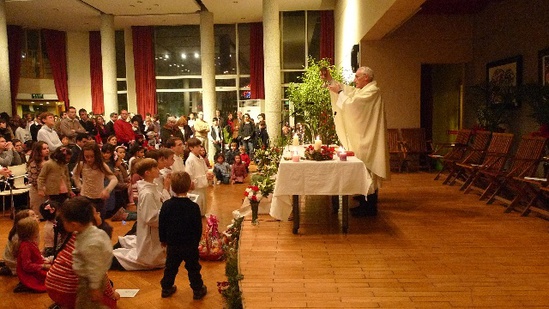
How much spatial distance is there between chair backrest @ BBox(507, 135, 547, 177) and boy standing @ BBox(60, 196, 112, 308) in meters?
4.80

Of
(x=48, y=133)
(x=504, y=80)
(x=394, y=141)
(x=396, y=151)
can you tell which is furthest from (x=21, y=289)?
(x=504, y=80)

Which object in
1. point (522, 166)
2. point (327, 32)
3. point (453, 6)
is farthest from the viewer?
point (327, 32)

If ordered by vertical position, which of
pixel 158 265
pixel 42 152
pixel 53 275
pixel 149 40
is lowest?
pixel 158 265

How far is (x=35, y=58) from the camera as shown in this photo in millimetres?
17500

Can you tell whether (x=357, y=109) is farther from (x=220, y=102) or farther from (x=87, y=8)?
(x=220, y=102)

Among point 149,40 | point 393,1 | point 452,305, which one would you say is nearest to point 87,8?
point 149,40

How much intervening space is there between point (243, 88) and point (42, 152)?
11130 millimetres

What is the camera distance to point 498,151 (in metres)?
6.86

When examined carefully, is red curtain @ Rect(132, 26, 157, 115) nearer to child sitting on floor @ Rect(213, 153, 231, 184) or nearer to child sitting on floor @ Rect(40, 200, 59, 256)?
child sitting on floor @ Rect(213, 153, 231, 184)

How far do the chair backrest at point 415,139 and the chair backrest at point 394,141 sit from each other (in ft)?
0.39

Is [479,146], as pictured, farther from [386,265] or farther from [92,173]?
[92,173]

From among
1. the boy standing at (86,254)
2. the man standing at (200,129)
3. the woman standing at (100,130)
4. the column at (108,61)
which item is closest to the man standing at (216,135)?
the man standing at (200,129)

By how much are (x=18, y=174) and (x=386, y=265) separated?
6.51 meters

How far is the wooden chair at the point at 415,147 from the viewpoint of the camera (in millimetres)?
9695
